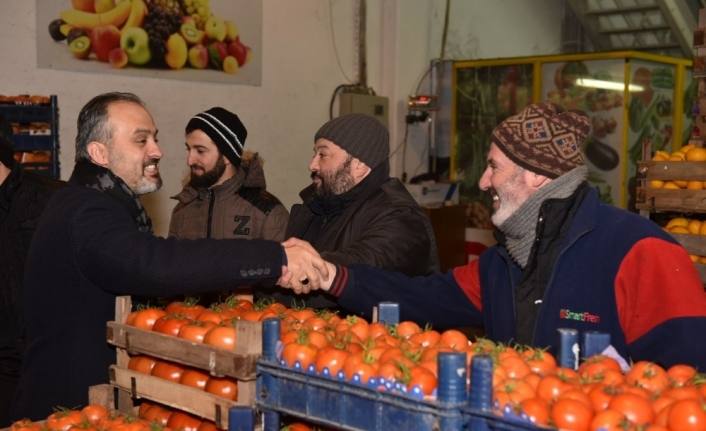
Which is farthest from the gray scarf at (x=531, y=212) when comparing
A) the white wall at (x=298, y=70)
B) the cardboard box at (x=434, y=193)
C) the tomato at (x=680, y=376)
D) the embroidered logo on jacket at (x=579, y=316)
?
the cardboard box at (x=434, y=193)

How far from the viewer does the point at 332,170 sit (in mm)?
3889

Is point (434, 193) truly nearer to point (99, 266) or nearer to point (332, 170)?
point (332, 170)

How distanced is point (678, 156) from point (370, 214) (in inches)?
107

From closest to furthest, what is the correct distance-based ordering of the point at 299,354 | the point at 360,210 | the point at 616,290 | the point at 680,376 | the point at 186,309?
1. the point at 680,376
2. the point at 299,354
3. the point at 616,290
4. the point at 186,309
5. the point at 360,210

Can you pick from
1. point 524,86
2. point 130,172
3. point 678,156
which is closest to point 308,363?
point 130,172

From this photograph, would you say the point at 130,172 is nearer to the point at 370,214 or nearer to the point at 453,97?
the point at 370,214

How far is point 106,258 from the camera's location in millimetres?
2619

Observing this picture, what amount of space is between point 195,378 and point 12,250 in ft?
4.92

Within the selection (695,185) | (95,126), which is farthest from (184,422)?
(695,185)

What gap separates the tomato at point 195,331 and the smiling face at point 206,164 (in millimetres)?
2557

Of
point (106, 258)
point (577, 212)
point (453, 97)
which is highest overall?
point (453, 97)

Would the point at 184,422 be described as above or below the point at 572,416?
below

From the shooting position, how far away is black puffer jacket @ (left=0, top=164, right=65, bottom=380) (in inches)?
137

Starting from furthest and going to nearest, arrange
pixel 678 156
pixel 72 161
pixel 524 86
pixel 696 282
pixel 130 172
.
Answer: pixel 524 86
pixel 72 161
pixel 678 156
pixel 130 172
pixel 696 282
